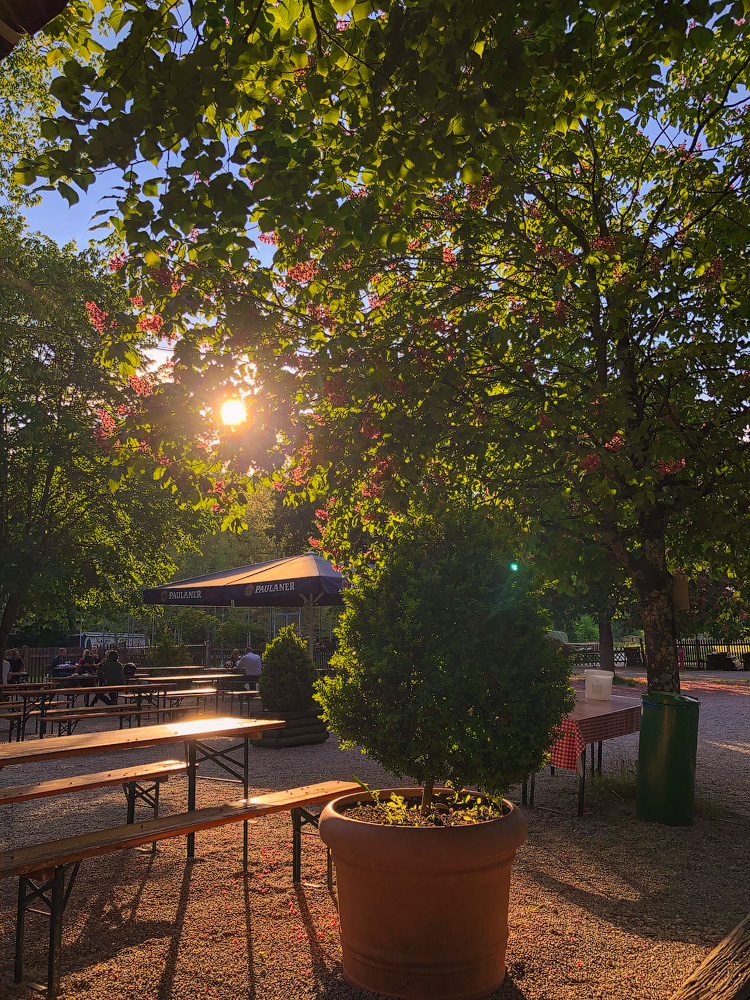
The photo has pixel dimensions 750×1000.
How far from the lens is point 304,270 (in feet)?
21.9

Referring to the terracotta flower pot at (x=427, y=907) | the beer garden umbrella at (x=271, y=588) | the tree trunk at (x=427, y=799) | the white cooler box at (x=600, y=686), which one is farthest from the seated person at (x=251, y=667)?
the terracotta flower pot at (x=427, y=907)

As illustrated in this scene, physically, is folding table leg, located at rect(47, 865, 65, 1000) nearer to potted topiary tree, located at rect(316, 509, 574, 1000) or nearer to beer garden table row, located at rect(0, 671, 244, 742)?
potted topiary tree, located at rect(316, 509, 574, 1000)

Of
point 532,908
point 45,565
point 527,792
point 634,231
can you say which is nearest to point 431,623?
point 532,908

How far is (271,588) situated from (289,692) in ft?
8.34

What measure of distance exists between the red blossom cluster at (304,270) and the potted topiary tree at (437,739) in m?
3.10

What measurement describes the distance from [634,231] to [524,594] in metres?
6.97

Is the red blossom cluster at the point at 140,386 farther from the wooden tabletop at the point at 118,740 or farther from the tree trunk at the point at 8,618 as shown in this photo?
the tree trunk at the point at 8,618

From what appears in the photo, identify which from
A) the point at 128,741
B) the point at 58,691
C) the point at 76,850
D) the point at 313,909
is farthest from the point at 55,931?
the point at 58,691

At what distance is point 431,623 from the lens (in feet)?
13.8

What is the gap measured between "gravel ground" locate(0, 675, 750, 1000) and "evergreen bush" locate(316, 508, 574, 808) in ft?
4.05

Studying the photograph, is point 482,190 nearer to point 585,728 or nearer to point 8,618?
point 585,728

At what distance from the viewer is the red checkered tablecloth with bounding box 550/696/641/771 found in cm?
737

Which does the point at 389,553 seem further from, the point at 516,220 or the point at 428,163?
the point at 516,220

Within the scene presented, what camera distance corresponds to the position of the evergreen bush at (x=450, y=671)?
13.2 ft
